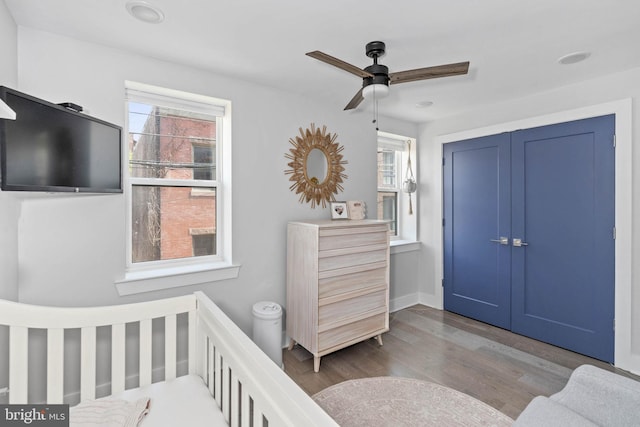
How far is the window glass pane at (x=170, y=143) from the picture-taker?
225 centimetres

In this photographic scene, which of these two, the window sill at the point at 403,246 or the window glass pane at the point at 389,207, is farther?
the window glass pane at the point at 389,207

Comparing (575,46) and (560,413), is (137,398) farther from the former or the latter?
(575,46)

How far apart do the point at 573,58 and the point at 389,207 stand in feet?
7.43

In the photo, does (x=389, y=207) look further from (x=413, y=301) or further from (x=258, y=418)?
(x=258, y=418)

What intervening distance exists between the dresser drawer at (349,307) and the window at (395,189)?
1291mm

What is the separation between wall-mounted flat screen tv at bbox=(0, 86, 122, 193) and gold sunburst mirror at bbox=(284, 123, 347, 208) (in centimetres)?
137

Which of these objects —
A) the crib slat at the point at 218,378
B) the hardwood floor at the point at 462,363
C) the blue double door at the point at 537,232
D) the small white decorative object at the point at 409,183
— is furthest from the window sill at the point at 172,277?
the blue double door at the point at 537,232

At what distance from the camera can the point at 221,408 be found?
139 cm

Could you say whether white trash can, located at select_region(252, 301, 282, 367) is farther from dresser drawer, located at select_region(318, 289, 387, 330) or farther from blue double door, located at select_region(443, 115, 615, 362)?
blue double door, located at select_region(443, 115, 615, 362)

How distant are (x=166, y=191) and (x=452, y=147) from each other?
3.11m

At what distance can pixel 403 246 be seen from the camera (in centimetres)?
377

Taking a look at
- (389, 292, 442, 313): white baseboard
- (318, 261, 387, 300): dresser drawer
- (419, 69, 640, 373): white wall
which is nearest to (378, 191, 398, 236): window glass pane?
(419, 69, 640, 373): white wall

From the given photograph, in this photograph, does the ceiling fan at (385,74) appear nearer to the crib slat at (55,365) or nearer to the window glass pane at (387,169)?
the crib slat at (55,365)

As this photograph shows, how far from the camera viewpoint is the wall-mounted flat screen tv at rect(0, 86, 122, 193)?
1288 mm
